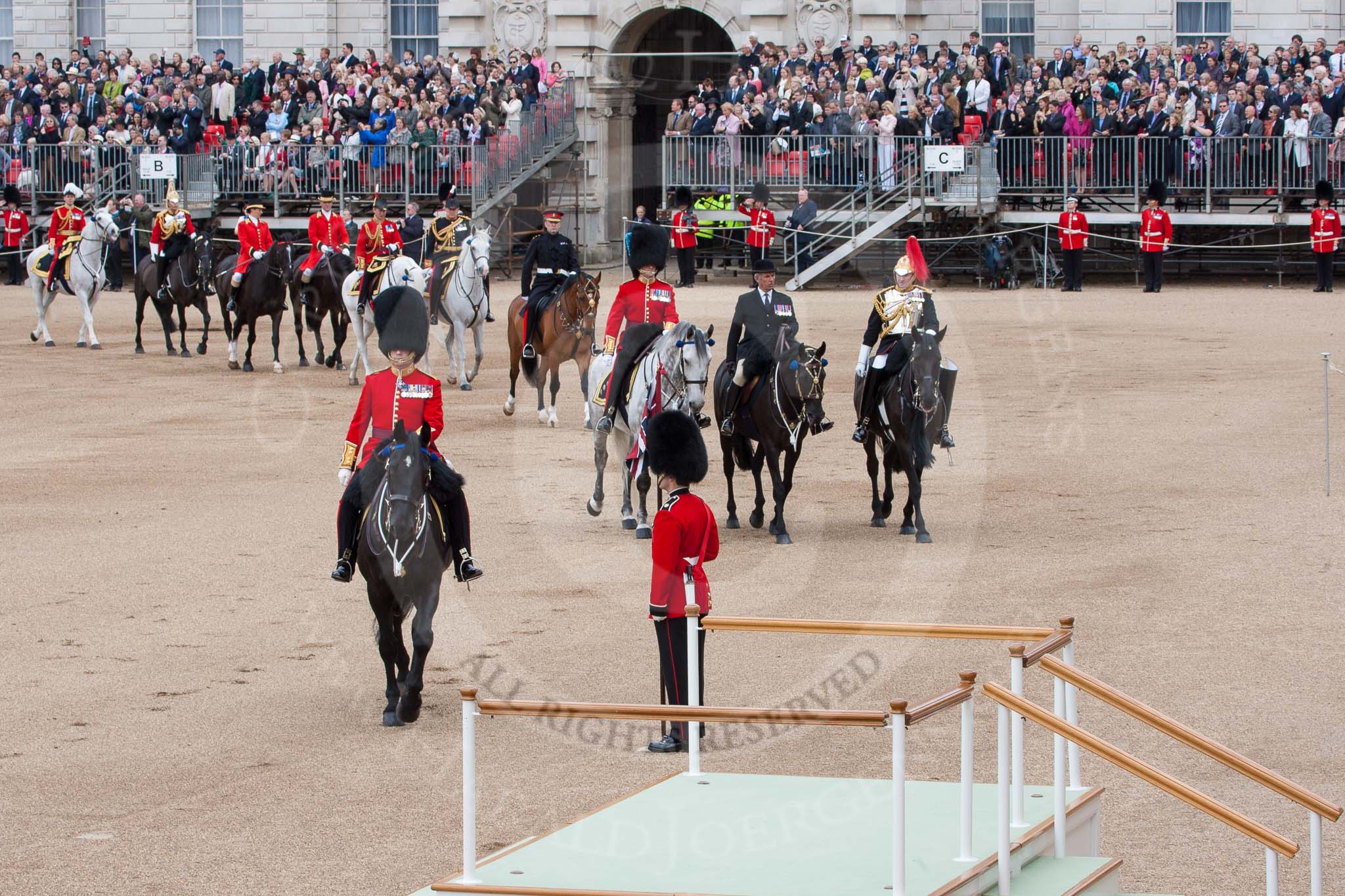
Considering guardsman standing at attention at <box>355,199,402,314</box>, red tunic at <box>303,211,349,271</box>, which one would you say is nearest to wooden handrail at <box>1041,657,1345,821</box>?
guardsman standing at attention at <box>355,199,402,314</box>

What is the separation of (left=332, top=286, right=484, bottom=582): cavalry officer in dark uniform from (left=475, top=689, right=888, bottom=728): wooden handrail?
3324 mm

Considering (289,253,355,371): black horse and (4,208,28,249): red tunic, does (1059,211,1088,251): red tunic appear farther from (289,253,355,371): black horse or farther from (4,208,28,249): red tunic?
(4,208,28,249): red tunic

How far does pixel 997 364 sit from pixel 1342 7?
55.4ft

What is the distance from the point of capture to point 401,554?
9320 millimetres

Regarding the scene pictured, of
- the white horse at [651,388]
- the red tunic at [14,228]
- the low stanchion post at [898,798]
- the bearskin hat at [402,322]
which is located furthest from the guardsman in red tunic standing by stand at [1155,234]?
the low stanchion post at [898,798]

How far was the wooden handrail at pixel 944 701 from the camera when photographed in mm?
5961

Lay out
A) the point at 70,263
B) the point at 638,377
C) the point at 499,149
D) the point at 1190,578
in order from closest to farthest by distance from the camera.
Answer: the point at 1190,578 → the point at 638,377 → the point at 70,263 → the point at 499,149

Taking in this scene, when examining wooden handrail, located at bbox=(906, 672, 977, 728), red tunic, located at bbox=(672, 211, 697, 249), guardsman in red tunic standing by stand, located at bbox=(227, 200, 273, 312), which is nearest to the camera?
wooden handrail, located at bbox=(906, 672, 977, 728)

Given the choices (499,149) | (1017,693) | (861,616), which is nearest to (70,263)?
(499,149)

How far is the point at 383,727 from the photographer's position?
944 cm

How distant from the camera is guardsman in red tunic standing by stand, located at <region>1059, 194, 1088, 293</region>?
100 feet

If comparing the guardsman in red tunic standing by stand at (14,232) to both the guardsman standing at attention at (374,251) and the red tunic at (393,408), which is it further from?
the red tunic at (393,408)

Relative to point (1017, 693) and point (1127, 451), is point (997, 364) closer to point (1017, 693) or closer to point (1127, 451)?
point (1127, 451)

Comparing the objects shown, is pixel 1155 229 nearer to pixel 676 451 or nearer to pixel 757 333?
pixel 757 333
